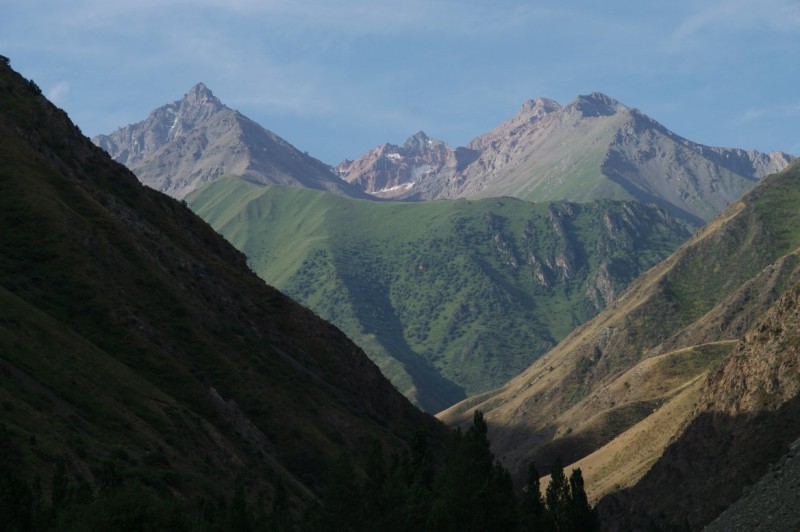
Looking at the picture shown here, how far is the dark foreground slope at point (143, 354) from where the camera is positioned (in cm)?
8238

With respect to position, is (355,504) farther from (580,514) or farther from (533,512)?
(580,514)

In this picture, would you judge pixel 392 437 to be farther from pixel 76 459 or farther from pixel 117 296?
pixel 76 459

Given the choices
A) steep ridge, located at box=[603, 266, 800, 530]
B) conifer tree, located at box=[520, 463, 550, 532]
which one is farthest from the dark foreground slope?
steep ridge, located at box=[603, 266, 800, 530]

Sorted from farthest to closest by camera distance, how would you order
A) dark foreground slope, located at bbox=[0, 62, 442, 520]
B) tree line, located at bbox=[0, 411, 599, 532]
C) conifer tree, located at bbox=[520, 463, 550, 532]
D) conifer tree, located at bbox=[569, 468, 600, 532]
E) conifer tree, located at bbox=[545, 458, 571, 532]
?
conifer tree, located at bbox=[569, 468, 600, 532]
conifer tree, located at bbox=[545, 458, 571, 532]
conifer tree, located at bbox=[520, 463, 550, 532]
dark foreground slope, located at bbox=[0, 62, 442, 520]
tree line, located at bbox=[0, 411, 599, 532]

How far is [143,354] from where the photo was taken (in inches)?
4267

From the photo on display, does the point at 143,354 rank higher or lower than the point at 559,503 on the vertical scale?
higher

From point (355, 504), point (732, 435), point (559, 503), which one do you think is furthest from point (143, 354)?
point (732, 435)

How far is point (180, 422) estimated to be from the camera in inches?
3799

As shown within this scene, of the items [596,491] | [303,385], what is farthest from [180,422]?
[596,491]

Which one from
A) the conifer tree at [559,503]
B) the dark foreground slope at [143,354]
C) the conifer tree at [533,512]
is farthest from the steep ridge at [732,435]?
the dark foreground slope at [143,354]

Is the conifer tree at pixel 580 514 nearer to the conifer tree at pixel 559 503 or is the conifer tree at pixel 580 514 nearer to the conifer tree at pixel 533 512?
the conifer tree at pixel 559 503

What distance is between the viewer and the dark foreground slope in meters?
82.4

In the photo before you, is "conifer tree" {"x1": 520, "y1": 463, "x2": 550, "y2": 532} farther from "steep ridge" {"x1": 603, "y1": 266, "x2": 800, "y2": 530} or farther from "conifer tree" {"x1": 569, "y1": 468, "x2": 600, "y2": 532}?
"steep ridge" {"x1": 603, "y1": 266, "x2": 800, "y2": 530}

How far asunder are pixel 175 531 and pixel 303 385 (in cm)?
6773
